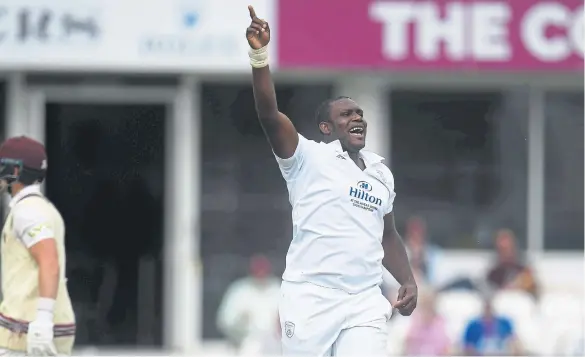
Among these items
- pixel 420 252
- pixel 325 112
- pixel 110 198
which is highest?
pixel 325 112

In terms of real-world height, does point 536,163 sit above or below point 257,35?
below

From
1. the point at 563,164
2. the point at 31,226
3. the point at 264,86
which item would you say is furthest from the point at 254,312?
→ the point at 264,86

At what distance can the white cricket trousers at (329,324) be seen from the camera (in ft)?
20.7

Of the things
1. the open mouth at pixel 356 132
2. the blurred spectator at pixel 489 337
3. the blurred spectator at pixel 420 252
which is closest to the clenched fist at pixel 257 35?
the open mouth at pixel 356 132

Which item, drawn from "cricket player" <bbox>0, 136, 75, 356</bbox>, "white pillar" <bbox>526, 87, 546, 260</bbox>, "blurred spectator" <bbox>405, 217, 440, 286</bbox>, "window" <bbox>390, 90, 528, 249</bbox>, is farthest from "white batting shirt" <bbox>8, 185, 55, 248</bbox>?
"white pillar" <bbox>526, 87, 546, 260</bbox>

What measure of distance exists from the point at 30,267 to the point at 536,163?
25.5 feet

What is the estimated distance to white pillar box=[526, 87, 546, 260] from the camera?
13.7 meters

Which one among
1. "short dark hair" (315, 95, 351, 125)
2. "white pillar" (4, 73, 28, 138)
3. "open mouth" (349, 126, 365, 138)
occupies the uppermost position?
"white pillar" (4, 73, 28, 138)

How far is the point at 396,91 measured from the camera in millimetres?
13664

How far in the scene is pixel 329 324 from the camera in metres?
6.29

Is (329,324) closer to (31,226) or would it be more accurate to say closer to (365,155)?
(365,155)

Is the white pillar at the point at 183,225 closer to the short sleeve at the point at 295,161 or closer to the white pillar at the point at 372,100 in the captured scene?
the white pillar at the point at 372,100

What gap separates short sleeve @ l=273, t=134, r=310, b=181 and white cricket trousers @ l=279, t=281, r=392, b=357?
20.1 inches

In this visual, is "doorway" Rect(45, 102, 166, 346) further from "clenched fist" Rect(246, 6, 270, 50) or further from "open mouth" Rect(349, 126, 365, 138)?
"clenched fist" Rect(246, 6, 270, 50)
